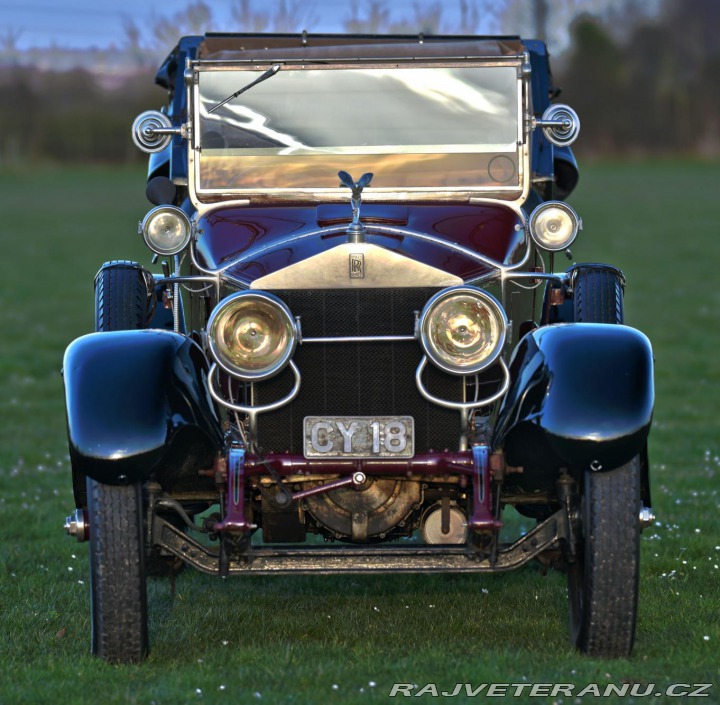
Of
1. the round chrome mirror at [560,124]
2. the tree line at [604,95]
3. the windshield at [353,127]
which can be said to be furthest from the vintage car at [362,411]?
the tree line at [604,95]

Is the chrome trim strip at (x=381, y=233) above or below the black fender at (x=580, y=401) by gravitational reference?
above

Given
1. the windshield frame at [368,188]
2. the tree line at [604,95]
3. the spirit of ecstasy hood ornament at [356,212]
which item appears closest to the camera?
the spirit of ecstasy hood ornament at [356,212]

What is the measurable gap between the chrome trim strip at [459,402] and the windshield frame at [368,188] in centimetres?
135

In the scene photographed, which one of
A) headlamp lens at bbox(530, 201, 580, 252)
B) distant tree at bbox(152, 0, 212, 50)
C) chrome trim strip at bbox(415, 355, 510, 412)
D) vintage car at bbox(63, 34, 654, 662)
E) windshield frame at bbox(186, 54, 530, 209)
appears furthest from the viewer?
distant tree at bbox(152, 0, 212, 50)

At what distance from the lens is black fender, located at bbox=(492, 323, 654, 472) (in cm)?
499

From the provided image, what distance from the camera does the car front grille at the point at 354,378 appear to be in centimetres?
539

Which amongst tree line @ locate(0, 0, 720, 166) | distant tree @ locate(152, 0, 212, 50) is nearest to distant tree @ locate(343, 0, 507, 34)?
distant tree @ locate(152, 0, 212, 50)

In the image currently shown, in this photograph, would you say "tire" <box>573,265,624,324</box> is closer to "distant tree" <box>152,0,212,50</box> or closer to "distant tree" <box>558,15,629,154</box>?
"distant tree" <box>152,0,212,50</box>

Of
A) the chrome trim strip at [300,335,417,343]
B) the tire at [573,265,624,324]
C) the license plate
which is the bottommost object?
the license plate

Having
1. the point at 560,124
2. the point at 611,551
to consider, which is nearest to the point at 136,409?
the point at 611,551

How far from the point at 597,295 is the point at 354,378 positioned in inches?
46.6

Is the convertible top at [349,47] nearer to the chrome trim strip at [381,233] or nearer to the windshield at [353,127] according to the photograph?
the windshield at [353,127]

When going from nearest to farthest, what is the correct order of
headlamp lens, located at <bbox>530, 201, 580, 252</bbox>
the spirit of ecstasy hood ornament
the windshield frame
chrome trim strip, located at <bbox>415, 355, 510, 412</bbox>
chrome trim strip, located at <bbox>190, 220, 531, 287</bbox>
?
chrome trim strip, located at <bbox>415, 355, 510, 412</bbox>, the spirit of ecstasy hood ornament, chrome trim strip, located at <bbox>190, 220, 531, 287</bbox>, headlamp lens, located at <bbox>530, 201, 580, 252</bbox>, the windshield frame

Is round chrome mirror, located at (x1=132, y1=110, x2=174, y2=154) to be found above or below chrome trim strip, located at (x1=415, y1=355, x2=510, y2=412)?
above
